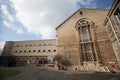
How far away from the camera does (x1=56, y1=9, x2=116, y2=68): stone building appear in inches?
630

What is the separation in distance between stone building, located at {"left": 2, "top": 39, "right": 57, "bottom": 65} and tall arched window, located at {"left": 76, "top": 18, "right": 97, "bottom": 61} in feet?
65.4

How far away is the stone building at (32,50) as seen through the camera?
36609mm

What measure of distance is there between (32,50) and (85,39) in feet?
91.7

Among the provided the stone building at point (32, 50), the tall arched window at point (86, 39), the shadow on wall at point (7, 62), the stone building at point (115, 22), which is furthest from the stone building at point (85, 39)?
the stone building at point (32, 50)

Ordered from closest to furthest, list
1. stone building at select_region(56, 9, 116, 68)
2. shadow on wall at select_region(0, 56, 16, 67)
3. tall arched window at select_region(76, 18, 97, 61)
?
stone building at select_region(56, 9, 116, 68) < tall arched window at select_region(76, 18, 97, 61) < shadow on wall at select_region(0, 56, 16, 67)

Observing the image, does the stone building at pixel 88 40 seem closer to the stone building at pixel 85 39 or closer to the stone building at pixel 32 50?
the stone building at pixel 85 39

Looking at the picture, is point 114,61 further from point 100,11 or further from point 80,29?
point 100,11

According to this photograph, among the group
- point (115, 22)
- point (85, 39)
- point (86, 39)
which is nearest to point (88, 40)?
point (86, 39)

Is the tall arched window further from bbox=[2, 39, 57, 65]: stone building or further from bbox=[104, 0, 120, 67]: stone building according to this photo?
bbox=[2, 39, 57, 65]: stone building

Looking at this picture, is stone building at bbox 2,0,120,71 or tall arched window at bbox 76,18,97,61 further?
tall arched window at bbox 76,18,97,61

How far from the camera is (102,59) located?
15703 mm

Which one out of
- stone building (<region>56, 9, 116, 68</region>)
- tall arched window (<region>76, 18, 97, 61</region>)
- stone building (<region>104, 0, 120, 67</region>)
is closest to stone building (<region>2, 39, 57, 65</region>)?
stone building (<region>56, 9, 116, 68</region>)

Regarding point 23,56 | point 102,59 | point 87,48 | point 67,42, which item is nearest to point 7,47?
point 23,56

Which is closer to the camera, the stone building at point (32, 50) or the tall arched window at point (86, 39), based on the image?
the tall arched window at point (86, 39)
